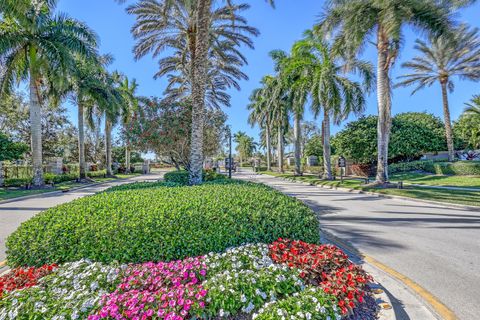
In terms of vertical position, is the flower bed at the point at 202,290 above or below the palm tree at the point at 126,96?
below

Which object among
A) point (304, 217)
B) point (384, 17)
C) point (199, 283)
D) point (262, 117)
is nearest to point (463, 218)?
point (304, 217)

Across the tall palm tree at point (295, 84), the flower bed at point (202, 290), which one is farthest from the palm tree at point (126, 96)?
the flower bed at point (202, 290)

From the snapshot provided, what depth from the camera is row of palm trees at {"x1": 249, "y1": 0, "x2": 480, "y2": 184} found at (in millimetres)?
13234

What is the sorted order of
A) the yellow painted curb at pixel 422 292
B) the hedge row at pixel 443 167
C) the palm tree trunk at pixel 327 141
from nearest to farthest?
the yellow painted curb at pixel 422 292, the hedge row at pixel 443 167, the palm tree trunk at pixel 327 141

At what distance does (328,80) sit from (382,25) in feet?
17.4

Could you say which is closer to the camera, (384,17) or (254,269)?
(254,269)

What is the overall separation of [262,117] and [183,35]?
72.5ft

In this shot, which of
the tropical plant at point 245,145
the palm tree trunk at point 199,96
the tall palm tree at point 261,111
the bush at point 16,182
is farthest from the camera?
the tropical plant at point 245,145

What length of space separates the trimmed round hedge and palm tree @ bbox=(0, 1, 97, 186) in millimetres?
15732

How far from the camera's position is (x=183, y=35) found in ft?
49.7

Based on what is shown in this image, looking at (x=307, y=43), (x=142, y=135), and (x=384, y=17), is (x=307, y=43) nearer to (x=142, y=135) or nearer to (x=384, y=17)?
(x=384, y=17)

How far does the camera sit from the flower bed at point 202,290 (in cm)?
229

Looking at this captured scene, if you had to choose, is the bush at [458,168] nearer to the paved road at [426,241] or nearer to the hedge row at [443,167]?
the hedge row at [443,167]

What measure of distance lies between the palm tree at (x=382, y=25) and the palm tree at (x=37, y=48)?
1644 centimetres
